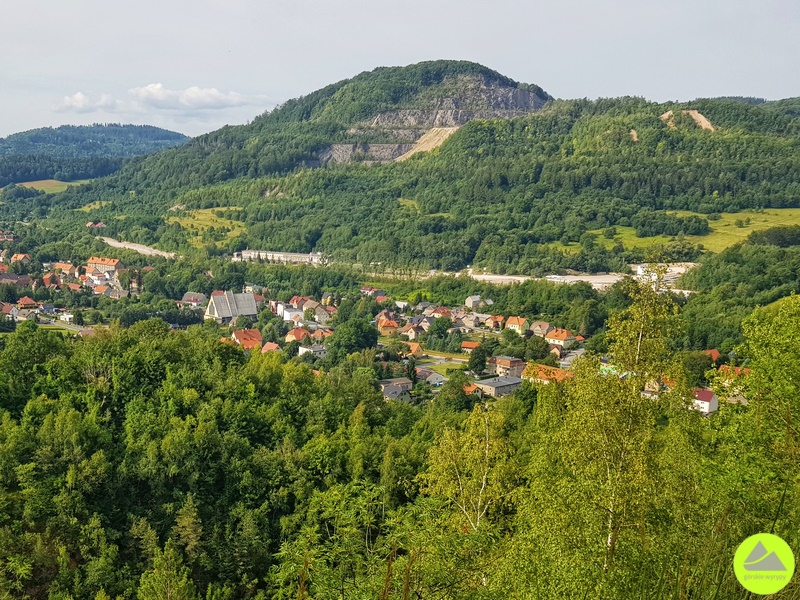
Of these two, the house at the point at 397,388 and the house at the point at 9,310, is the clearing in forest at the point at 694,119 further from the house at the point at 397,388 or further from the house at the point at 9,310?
the house at the point at 9,310

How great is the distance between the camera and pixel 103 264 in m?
69.4

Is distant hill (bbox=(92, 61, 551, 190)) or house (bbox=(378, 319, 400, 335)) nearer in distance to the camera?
house (bbox=(378, 319, 400, 335))

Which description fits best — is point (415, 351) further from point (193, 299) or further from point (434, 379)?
point (193, 299)

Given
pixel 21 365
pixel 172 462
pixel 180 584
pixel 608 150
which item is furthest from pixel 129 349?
pixel 608 150

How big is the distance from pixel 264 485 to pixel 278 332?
110 feet

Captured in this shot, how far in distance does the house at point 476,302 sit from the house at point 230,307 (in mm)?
18745

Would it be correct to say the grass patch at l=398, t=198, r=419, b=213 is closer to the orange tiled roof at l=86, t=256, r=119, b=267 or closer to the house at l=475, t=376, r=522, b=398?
the orange tiled roof at l=86, t=256, r=119, b=267

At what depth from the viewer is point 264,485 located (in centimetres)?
1881

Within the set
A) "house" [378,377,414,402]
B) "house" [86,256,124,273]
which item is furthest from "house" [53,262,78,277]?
"house" [378,377,414,402]

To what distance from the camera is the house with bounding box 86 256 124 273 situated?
68.8 m

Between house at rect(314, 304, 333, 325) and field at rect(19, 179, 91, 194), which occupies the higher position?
field at rect(19, 179, 91, 194)

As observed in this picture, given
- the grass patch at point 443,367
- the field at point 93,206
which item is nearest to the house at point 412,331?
the grass patch at point 443,367

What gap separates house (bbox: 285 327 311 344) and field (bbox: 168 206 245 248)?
1463 inches

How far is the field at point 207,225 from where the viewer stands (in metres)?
86.6
